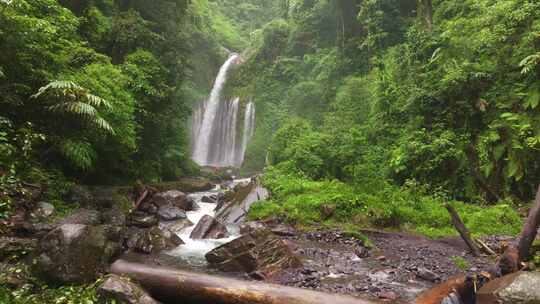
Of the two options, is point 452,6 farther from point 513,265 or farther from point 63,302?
point 63,302

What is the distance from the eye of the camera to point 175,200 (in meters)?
14.1

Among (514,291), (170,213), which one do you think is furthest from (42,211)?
(514,291)

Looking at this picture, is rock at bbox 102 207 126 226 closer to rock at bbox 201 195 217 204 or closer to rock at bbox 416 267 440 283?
rock at bbox 201 195 217 204

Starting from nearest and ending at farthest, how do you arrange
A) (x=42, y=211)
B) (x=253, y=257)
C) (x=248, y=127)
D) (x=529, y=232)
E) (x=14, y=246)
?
(x=14, y=246) < (x=529, y=232) < (x=253, y=257) < (x=42, y=211) < (x=248, y=127)

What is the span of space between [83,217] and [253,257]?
4.36 meters

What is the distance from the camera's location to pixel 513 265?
6.87 m

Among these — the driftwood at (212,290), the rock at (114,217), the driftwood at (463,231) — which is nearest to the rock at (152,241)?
the rock at (114,217)

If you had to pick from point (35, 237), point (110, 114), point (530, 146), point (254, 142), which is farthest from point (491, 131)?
point (254, 142)

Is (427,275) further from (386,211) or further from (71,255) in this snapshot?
(71,255)

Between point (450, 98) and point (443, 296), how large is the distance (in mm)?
10153

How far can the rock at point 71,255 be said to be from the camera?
5504mm

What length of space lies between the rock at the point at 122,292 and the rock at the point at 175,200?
26.8ft

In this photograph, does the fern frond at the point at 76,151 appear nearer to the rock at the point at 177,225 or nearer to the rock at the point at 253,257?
the rock at the point at 177,225

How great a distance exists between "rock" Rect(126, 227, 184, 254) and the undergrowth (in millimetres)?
3651
